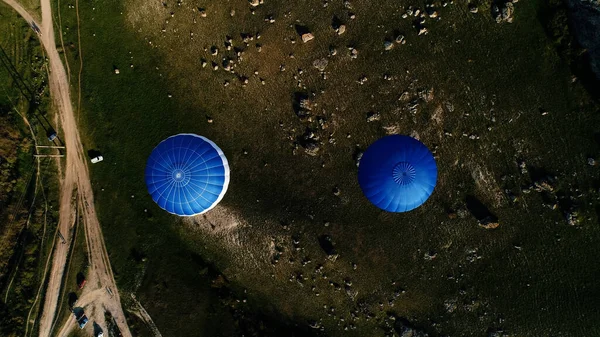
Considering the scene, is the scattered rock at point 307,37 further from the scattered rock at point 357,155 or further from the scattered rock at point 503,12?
the scattered rock at point 503,12

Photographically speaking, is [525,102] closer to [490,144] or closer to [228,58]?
[490,144]

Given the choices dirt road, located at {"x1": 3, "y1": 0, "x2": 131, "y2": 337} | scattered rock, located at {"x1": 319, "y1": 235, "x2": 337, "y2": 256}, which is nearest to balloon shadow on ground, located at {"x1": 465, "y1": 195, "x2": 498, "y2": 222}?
scattered rock, located at {"x1": 319, "y1": 235, "x2": 337, "y2": 256}

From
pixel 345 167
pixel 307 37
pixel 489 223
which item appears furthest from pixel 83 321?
pixel 489 223

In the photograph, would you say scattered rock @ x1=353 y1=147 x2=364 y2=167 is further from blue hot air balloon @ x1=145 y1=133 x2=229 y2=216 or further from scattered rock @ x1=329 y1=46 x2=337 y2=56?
blue hot air balloon @ x1=145 y1=133 x2=229 y2=216

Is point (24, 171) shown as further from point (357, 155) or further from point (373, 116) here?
point (373, 116)

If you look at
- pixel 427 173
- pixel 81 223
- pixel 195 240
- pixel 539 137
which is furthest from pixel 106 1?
pixel 539 137

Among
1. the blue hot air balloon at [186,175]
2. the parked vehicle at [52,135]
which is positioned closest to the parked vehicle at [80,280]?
the blue hot air balloon at [186,175]
